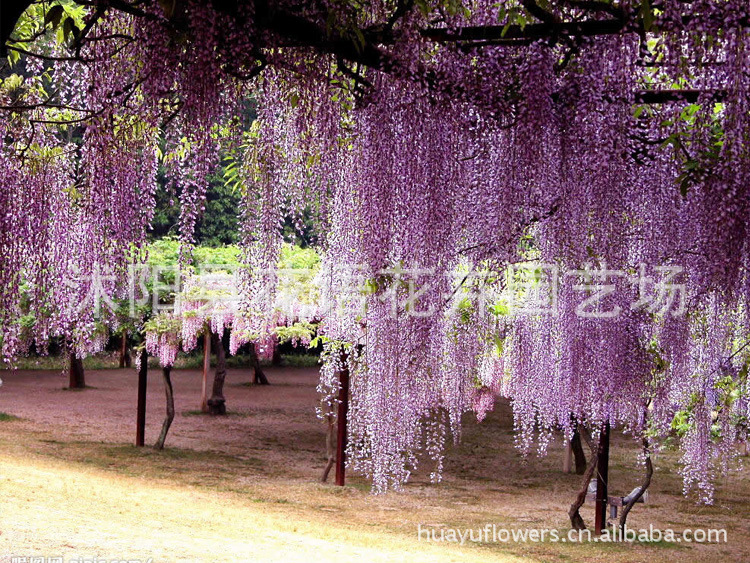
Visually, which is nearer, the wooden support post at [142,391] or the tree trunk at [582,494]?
the tree trunk at [582,494]

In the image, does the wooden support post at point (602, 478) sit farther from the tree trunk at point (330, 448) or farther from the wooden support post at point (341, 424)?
the tree trunk at point (330, 448)

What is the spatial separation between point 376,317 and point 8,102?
2196 millimetres

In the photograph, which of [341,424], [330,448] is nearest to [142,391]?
[330,448]

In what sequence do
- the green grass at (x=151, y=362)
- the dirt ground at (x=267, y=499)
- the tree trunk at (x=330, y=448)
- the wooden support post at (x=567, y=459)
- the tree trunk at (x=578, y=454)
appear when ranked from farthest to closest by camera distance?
the green grass at (x=151, y=362), the wooden support post at (x=567, y=459), the tree trunk at (x=578, y=454), the tree trunk at (x=330, y=448), the dirt ground at (x=267, y=499)

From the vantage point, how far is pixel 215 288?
47.7ft

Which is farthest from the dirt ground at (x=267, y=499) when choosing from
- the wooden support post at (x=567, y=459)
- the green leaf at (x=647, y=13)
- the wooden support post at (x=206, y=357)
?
the green leaf at (x=647, y=13)

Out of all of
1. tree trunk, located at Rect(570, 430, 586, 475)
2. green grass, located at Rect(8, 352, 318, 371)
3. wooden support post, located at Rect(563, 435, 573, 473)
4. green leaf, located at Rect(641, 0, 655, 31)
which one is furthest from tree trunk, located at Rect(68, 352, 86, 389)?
green leaf, located at Rect(641, 0, 655, 31)

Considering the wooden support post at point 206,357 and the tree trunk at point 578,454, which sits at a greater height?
the wooden support post at point 206,357

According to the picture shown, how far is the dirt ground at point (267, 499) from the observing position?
289 inches

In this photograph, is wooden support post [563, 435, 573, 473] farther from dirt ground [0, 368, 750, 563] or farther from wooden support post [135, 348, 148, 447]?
wooden support post [135, 348, 148, 447]

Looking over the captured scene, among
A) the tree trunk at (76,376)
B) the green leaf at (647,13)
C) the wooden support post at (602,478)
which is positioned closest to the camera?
the green leaf at (647,13)

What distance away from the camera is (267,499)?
416 inches

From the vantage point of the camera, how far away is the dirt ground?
7328 mm

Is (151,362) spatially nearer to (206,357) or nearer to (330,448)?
(206,357)
